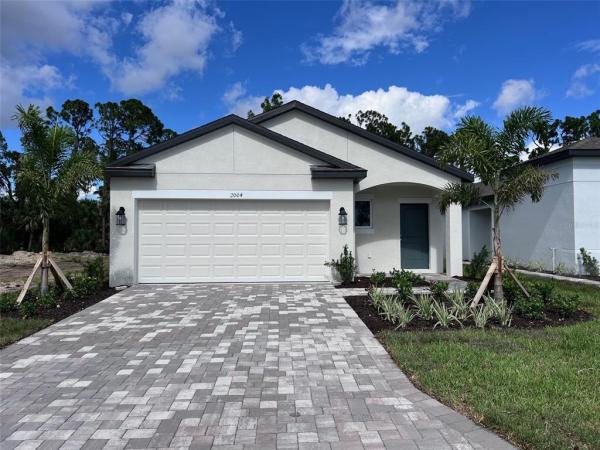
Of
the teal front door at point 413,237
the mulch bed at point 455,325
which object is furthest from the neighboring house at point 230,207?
the mulch bed at point 455,325

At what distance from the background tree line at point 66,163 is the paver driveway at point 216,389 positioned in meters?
3.54

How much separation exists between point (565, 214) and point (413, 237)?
5.09 meters

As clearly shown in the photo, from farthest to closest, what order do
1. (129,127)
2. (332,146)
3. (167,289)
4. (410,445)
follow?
(129,127)
(332,146)
(167,289)
(410,445)

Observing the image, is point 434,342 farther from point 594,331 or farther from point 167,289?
point 167,289

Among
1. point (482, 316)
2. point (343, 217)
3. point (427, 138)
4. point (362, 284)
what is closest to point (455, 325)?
point (482, 316)

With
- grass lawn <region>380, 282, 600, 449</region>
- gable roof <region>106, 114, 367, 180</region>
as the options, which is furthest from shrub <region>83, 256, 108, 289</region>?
grass lawn <region>380, 282, 600, 449</region>

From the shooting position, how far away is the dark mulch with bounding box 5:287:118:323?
312 inches

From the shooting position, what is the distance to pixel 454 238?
43.7 ft

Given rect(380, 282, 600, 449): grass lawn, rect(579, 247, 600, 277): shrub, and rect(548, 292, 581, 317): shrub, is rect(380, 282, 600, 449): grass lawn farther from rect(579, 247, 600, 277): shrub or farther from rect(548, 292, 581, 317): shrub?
rect(579, 247, 600, 277): shrub

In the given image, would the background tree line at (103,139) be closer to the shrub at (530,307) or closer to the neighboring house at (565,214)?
the neighboring house at (565,214)

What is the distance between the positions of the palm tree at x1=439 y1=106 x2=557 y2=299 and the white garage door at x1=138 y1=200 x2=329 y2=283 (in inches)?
194

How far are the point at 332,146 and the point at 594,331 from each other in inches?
363

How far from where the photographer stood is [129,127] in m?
32.3

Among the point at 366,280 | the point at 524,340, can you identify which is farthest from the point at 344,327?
the point at 366,280
